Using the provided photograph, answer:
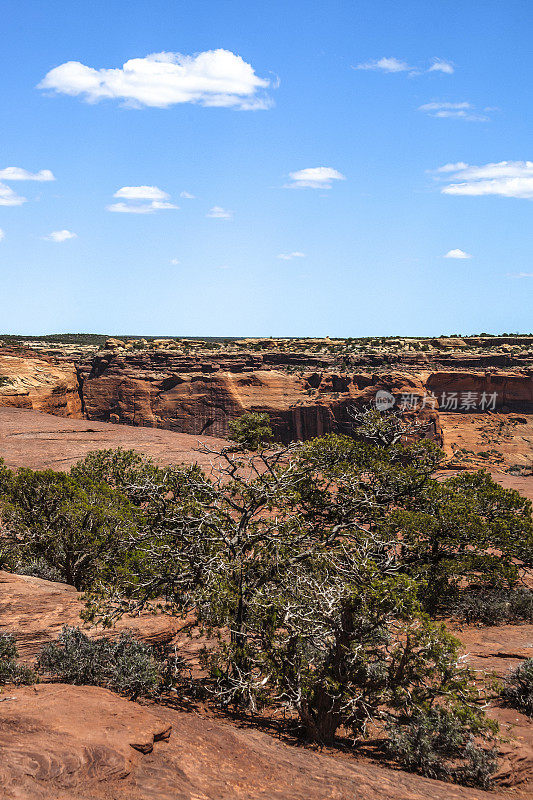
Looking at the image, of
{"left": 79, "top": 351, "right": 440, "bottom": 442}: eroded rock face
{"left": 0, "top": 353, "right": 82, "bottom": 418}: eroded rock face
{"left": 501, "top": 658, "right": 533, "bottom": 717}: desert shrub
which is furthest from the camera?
{"left": 79, "top": 351, "right": 440, "bottom": 442}: eroded rock face

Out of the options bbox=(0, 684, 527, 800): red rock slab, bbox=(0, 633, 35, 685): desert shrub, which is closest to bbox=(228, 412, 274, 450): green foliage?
bbox=(0, 633, 35, 685): desert shrub

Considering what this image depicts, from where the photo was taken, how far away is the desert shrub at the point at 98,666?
32.3 ft

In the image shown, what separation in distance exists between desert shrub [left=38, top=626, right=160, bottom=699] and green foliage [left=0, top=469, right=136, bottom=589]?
19.4ft

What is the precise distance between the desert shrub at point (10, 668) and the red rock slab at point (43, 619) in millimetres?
778

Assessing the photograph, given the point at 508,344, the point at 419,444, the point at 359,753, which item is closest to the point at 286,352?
the point at 508,344

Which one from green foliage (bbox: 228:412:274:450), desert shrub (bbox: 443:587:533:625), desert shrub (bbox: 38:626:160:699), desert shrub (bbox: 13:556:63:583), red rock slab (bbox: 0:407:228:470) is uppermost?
green foliage (bbox: 228:412:274:450)

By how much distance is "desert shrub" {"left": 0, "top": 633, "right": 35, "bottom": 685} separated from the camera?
9.34 m

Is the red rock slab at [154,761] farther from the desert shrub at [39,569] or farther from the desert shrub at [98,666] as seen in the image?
the desert shrub at [39,569]

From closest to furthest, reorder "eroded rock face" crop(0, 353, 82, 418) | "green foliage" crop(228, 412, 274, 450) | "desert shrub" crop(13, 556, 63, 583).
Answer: "desert shrub" crop(13, 556, 63, 583)
"green foliage" crop(228, 412, 274, 450)
"eroded rock face" crop(0, 353, 82, 418)

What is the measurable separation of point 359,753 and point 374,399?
50.2m

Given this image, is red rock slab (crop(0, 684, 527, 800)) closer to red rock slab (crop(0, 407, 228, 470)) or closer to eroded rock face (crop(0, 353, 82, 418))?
red rock slab (crop(0, 407, 228, 470))

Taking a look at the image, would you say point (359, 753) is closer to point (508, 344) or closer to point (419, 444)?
point (419, 444)

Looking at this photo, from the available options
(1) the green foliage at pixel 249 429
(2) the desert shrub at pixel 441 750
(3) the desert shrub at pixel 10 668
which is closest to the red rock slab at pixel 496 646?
(2) the desert shrub at pixel 441 750

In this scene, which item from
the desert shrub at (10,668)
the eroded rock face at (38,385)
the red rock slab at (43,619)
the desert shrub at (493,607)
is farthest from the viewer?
the eroded rock face at (38,385)
